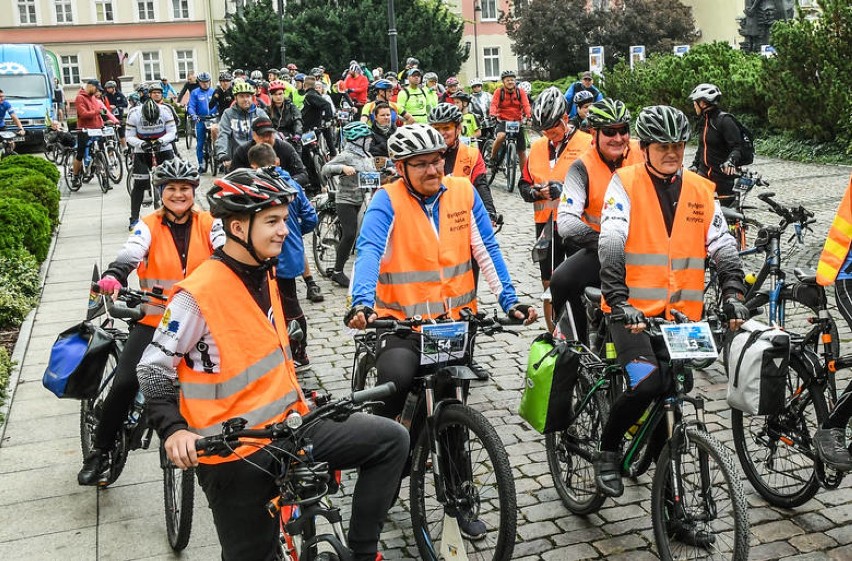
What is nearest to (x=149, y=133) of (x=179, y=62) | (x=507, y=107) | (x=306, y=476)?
(x=507, y=107)

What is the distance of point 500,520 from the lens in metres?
4.43

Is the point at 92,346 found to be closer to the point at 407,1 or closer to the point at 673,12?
the point at 673,12

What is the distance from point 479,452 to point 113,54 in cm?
6257

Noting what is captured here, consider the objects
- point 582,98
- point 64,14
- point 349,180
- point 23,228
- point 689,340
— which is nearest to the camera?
point 689,340

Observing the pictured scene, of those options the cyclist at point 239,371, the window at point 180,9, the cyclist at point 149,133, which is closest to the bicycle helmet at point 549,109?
the cyclist at point 239,371

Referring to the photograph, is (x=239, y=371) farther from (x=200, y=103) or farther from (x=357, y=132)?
(x=200, y=103)

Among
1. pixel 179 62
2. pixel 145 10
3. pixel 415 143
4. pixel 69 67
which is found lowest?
pixel 415 143

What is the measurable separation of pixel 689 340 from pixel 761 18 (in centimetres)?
2314

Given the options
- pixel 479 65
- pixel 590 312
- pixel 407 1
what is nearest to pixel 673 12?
pixel 407 1

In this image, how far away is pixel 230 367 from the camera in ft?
12.3

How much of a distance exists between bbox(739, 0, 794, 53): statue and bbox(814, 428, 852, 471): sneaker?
22.1 meters

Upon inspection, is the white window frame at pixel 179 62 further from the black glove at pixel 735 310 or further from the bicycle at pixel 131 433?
the black glove at pixel 735 310

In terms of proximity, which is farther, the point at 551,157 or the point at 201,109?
the point at 201,109

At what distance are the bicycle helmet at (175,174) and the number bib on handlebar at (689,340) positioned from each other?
10.1 ft
